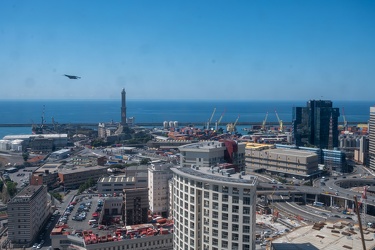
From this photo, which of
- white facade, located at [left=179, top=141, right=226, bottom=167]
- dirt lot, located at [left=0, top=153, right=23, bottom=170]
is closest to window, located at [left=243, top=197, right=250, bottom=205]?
white facade, located at [left=179, top=141, right=226, bottom=167]

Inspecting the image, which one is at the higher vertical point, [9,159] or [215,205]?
[215,205]

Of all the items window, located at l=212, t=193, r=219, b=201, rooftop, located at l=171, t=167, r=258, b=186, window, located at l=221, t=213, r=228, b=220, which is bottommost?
window, located at l=221, t=213, r=228, b=220

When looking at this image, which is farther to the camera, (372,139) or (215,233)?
(372,139)

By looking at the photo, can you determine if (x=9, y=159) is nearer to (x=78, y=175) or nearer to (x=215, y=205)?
(x=78, y=175)

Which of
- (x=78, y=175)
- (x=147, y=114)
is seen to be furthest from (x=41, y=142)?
(x=147, y=114)

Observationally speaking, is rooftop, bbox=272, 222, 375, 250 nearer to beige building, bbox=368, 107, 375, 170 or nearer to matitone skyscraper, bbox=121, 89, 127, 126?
beige building, bbox=368, 107, 375, 170

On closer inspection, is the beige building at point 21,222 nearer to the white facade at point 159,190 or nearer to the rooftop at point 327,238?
the white facade at point 159,190
